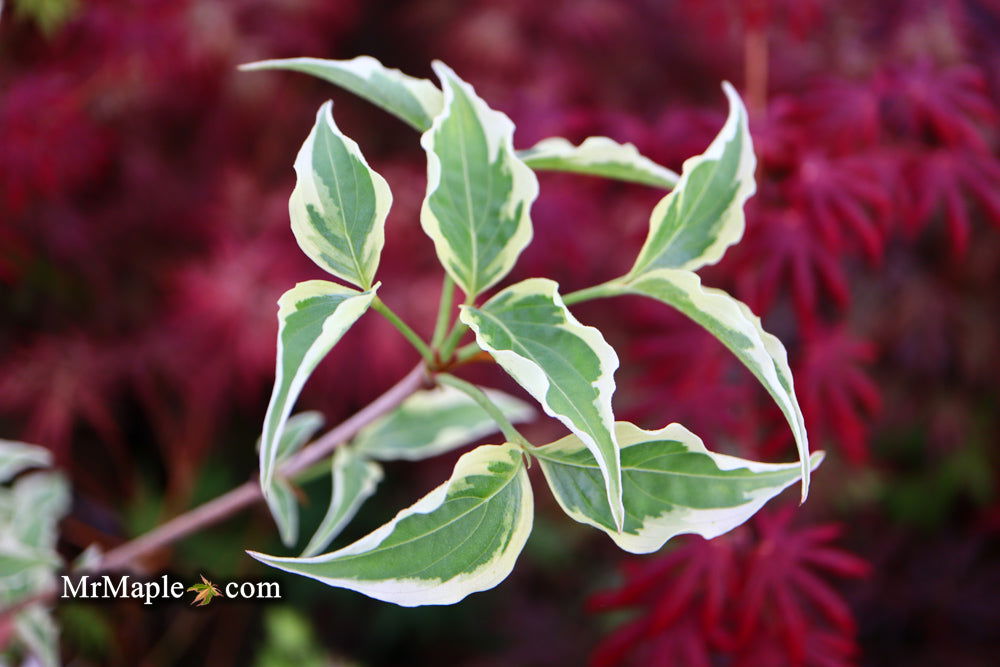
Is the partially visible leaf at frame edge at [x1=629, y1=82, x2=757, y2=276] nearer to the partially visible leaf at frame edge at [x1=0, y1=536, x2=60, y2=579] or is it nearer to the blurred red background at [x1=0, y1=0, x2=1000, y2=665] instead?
the blurred red background at [x1=0, y1=0, x2=1000, y2=665]

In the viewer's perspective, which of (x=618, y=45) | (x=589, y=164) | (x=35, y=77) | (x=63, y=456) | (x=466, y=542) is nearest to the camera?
(x=466, y=542)

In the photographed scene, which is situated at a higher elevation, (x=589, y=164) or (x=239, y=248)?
(x=589, y=164)

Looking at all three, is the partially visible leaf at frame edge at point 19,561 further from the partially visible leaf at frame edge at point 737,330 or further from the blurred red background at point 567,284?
the partially visible leaf at frame edge at point 737,330

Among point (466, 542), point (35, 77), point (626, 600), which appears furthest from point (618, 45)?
point (466, 542)

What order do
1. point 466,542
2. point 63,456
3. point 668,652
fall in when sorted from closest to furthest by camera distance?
point 466,542 → point 668,652 → point 63,456

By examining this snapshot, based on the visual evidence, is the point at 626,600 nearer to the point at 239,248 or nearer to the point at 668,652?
the point at 668,652

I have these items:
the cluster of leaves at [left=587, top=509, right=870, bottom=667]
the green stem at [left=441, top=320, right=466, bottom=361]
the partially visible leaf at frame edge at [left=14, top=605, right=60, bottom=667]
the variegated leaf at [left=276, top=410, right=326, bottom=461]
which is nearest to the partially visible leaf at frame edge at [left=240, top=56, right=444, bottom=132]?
the green stem at [left=441, top=320, right=466, bottom=361]
